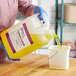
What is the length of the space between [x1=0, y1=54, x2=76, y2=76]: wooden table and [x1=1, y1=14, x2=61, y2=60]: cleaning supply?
0.23 ft

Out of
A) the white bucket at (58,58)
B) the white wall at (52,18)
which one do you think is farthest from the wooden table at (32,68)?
the white wall at (52,18)

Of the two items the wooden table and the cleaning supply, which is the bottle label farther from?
the wooden table

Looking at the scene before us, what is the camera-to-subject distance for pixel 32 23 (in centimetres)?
112

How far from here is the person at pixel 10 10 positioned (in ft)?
4.05

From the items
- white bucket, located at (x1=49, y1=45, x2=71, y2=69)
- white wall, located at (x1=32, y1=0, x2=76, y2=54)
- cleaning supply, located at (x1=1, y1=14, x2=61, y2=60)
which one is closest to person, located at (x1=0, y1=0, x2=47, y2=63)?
cleaning supply, located at (x1=1, y1=14, x2=61, y2=60)

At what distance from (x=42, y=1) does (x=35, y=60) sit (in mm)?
2243

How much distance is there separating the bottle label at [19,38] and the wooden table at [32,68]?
104 millimetres

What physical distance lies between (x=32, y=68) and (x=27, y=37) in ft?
0.56

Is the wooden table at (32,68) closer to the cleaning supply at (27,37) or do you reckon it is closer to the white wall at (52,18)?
the cleaning supply at (27,37)

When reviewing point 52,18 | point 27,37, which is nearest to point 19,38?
point 27,37

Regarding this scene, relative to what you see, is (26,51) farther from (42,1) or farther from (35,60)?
(42,1)

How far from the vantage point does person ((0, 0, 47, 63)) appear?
1.24 m

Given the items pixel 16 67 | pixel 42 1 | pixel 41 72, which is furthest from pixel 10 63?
pixel 42 1

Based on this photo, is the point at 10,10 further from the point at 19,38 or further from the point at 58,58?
the point at 58,58
